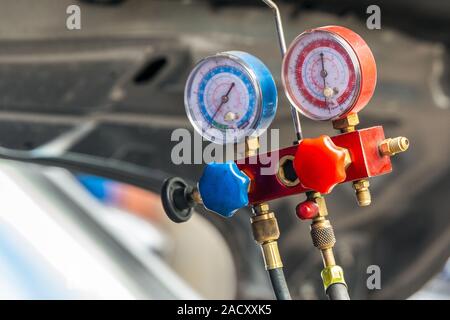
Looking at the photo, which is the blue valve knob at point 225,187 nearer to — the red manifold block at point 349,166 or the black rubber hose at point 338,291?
the red manifold block at point 349,166

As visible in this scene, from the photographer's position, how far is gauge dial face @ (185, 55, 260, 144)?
723 mm

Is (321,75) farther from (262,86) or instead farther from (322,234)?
(322,234)

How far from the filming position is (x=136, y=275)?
3.28 ft

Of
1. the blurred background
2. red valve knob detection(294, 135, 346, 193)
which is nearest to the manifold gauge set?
red valve knob detection(294, 135, 346, 193)

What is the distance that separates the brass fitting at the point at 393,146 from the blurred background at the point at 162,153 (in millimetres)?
323

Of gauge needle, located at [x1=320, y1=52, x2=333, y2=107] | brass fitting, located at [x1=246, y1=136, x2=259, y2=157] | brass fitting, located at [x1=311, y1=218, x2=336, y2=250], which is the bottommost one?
brass fitting, located at [x1=311, y1=218, x2=336, y2=250]

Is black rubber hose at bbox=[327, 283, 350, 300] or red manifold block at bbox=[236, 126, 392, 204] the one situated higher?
red manifold block at bbox=[236, 126, 392, 204]

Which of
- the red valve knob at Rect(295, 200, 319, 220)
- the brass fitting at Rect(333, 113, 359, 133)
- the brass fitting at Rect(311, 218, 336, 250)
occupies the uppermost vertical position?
the brass fitting at Rect(333, 113, 359, 133)

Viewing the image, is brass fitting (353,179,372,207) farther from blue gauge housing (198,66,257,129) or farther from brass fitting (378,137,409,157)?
blue gauge housing (198,66,257,129)

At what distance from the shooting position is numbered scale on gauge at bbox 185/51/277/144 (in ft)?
2.36

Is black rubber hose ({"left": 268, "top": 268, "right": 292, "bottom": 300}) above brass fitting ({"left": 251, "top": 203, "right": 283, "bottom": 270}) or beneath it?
beneath

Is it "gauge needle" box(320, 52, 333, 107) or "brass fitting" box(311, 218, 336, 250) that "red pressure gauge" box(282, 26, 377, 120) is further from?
"brass fitting" box(311, 218, 336, 250)

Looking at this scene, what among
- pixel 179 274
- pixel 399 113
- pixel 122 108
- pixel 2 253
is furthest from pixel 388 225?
pixel 2 253

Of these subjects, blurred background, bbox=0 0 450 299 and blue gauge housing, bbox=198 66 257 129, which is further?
blurred background, bbox=0 0 450 299
